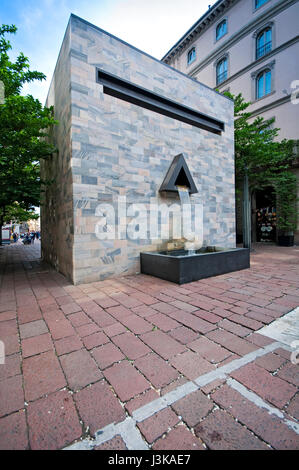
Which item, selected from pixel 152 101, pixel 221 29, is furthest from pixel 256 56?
pixel 152 101

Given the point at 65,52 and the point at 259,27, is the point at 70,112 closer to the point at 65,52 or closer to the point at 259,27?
the point at 65,52

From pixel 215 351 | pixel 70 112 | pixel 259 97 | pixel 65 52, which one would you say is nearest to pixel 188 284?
pixel 215 351

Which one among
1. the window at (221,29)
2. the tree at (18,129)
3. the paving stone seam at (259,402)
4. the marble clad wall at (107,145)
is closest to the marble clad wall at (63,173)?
the marble clad wall at (107,145)

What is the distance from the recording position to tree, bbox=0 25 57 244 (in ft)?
17.0

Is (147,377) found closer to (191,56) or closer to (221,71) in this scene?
(221,71)

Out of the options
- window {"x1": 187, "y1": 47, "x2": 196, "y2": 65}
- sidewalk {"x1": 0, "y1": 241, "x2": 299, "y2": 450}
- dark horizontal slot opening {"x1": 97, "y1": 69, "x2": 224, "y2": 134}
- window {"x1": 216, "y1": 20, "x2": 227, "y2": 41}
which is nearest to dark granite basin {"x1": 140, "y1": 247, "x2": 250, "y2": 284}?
sidewalk {"x1": 0, "y1": 241, "x2": 299, "y2": 450}

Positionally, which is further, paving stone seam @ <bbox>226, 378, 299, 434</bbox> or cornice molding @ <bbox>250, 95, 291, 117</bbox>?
cornice molding @ <bbox>250, 95, 291, 117</bbox>

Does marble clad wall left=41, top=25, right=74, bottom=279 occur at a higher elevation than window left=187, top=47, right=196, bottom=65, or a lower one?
lower

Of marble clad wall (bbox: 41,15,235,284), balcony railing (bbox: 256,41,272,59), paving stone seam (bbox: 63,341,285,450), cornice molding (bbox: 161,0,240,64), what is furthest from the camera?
cornice molding (bbox: 161,0,240,64)

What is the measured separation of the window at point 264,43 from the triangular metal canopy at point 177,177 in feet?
51.5

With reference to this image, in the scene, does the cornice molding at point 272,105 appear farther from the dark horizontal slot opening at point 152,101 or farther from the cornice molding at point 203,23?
the cornice molding at point 203,23

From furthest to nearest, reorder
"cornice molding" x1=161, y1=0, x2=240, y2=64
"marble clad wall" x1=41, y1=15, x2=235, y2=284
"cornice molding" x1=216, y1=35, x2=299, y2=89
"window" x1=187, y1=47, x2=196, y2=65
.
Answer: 1. "window" x1=187, y1=47, x2=196, y2=65
2. "cornice molding" x1=161, y1=0, x2=240, y2=64
3. "cornice molding" x1=216, y1=35, x2=299, y2=89
4. "marble clad wall" x1=41, y1=15, x2=235, y2=284

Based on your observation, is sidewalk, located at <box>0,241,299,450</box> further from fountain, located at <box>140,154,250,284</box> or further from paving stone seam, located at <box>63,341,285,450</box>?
fountain, located at <box>140,154,250,284</box>

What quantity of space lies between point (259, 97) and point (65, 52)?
15.5m
